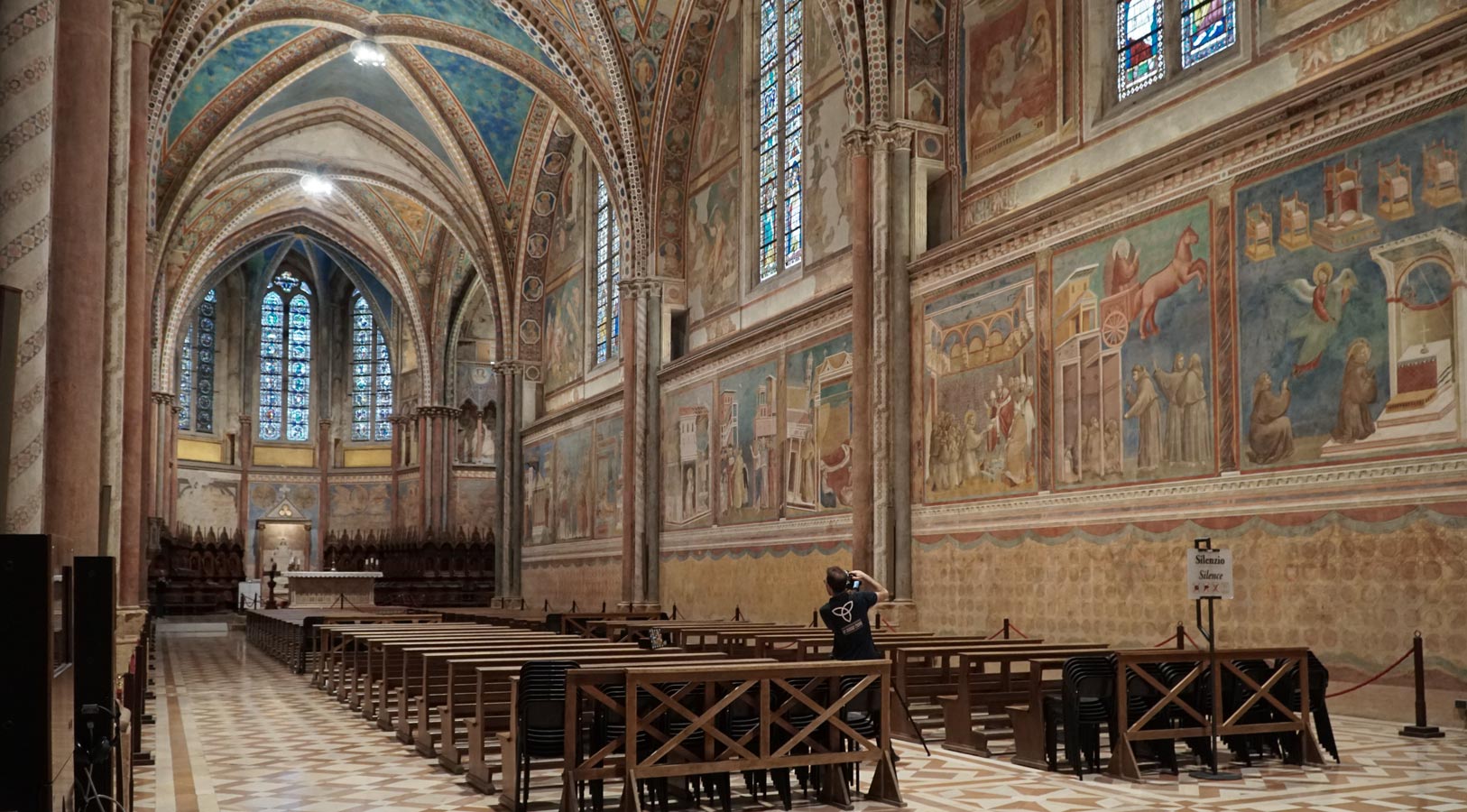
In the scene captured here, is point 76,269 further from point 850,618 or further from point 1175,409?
point 1175,409

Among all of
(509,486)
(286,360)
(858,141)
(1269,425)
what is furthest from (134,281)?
(286,360)

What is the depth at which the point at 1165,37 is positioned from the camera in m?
14.2

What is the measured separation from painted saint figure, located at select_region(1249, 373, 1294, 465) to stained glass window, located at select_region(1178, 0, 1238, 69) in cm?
366

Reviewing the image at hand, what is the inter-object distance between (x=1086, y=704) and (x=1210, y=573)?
3.88 ft

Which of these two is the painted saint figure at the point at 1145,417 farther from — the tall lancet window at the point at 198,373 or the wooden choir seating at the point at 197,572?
the tall lancet window at the point at 198,373

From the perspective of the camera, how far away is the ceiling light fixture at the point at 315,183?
1359 inches

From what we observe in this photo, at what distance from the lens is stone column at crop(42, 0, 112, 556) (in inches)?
352

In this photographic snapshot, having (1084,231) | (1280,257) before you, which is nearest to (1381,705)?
(1280,257)

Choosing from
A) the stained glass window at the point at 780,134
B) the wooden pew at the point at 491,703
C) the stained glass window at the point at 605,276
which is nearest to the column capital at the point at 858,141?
the stained glass window at the point at 780,134

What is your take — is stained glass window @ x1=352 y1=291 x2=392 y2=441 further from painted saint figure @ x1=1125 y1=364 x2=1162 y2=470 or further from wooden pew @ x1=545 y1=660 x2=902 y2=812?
wooden pew @ x1=545 y1=660 x2=902 y2=812

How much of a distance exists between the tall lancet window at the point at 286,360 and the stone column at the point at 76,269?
3768cm

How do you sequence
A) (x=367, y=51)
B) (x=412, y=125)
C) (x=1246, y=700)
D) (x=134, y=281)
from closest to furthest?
(x=1246, y=700) < (x=134, y=281) < (x=367, y=51) < (x=412, y=125)

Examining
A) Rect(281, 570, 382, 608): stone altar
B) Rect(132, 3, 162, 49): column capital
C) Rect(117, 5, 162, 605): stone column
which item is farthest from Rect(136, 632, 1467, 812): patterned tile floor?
Rect(281, 570, 382, 608): stone altar

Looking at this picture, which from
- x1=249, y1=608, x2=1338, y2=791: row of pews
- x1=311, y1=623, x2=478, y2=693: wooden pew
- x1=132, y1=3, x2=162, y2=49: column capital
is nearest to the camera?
x1=249, y1=608, x2=1338, y2=791: row of pews
